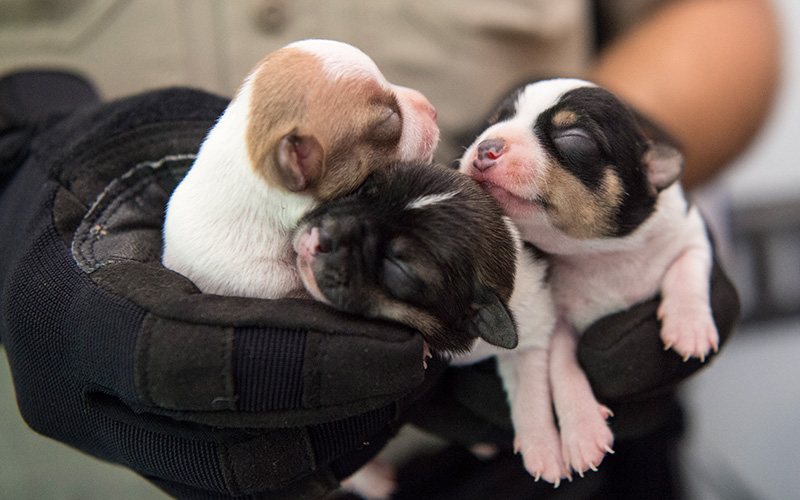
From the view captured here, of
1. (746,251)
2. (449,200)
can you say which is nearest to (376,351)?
(449,200)

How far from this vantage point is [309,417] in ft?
3.89

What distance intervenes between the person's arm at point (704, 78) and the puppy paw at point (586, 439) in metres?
1.69

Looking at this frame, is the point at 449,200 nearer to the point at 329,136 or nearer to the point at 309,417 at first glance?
the point at 329,136

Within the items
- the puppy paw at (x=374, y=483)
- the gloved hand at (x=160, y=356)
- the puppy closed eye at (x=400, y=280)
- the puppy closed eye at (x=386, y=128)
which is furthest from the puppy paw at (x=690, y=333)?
the puppy paw at (x=374, y=483)

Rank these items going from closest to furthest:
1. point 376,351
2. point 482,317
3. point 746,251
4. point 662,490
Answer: point 376,351 → point 482,317 → point 662,490 → point 746,251

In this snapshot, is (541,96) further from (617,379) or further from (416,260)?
(617,379)

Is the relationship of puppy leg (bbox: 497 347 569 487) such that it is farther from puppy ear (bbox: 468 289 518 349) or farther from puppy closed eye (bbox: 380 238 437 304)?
puppy closed eye (bbox: 380 238 437 304)

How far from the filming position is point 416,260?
1.23 m

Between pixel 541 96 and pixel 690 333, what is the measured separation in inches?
28.4

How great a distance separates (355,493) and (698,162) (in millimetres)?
2212

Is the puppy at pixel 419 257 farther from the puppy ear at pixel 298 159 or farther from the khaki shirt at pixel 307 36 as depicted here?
the khaki shirt at pixel 307 36

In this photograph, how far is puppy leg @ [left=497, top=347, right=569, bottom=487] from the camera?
1494mm

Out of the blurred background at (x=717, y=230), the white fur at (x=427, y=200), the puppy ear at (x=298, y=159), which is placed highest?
the puppy ear at (x=298, y=159)

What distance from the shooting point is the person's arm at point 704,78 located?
279cm
